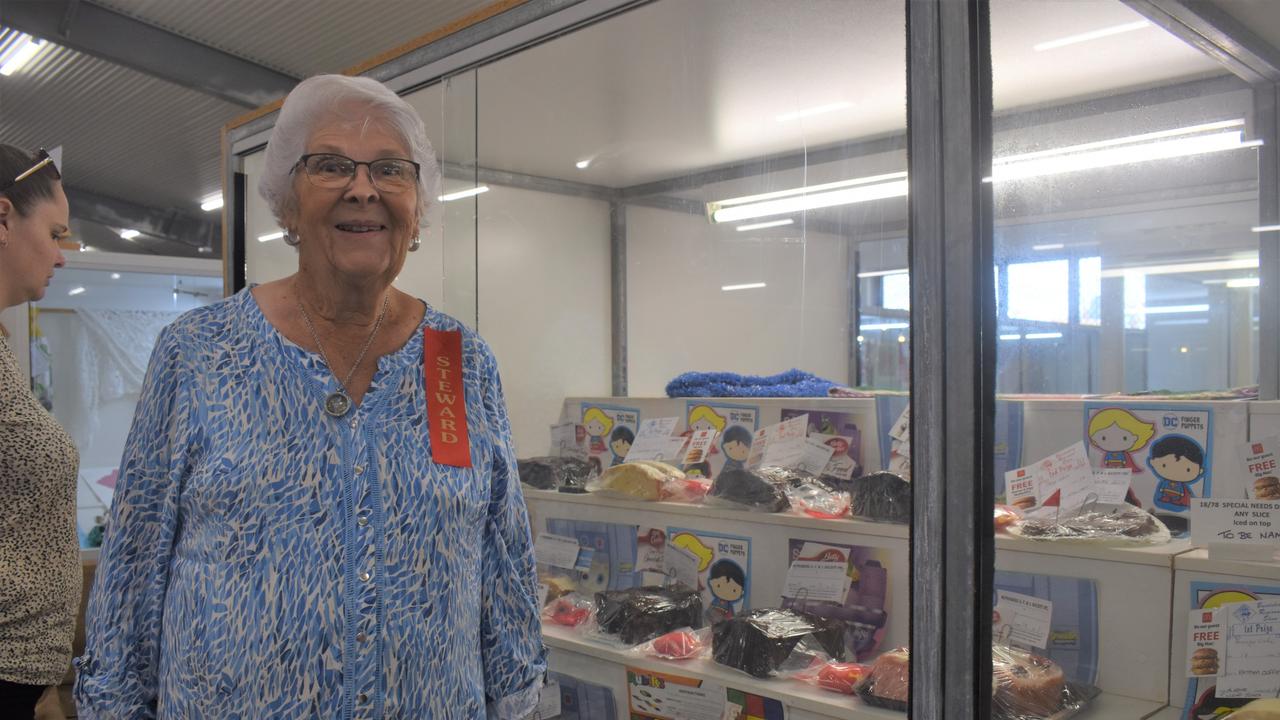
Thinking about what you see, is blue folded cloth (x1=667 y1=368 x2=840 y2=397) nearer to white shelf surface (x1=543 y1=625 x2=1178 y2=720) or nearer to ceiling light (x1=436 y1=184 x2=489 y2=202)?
white shelf surface (x1=543 y1=625 x2=1178 y2=720)

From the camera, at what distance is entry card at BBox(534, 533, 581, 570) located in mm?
2285

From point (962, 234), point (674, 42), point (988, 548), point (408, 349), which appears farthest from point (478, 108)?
point (988, 548)

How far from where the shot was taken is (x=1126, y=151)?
124 centimetres

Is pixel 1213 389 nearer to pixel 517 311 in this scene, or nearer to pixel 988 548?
pixel 988 548

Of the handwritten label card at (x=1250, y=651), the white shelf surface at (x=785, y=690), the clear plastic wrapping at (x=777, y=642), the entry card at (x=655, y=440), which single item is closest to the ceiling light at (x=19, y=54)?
the entry card at (x=655, y=440)

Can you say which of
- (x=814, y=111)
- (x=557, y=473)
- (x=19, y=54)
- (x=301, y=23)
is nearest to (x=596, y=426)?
(x=557, y=473)

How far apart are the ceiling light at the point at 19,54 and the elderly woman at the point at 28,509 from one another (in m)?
4.65

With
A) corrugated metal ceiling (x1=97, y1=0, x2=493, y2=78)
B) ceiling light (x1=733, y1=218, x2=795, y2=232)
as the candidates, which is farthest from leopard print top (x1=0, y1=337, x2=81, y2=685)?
corrugated metal ceiling (x1=97, y1=0, x2=493, y2=78)

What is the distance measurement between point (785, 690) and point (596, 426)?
2.80ft

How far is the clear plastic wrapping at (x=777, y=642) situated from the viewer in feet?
5.55

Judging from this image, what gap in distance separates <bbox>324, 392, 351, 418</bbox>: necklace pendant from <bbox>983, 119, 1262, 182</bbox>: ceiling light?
2.93 feet

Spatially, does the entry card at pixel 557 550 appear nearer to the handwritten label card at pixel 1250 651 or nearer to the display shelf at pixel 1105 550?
the display shelf at pixel 1105 550

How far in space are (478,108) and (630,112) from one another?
0.47m

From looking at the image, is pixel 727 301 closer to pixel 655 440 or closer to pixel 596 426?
pixel 655 440
